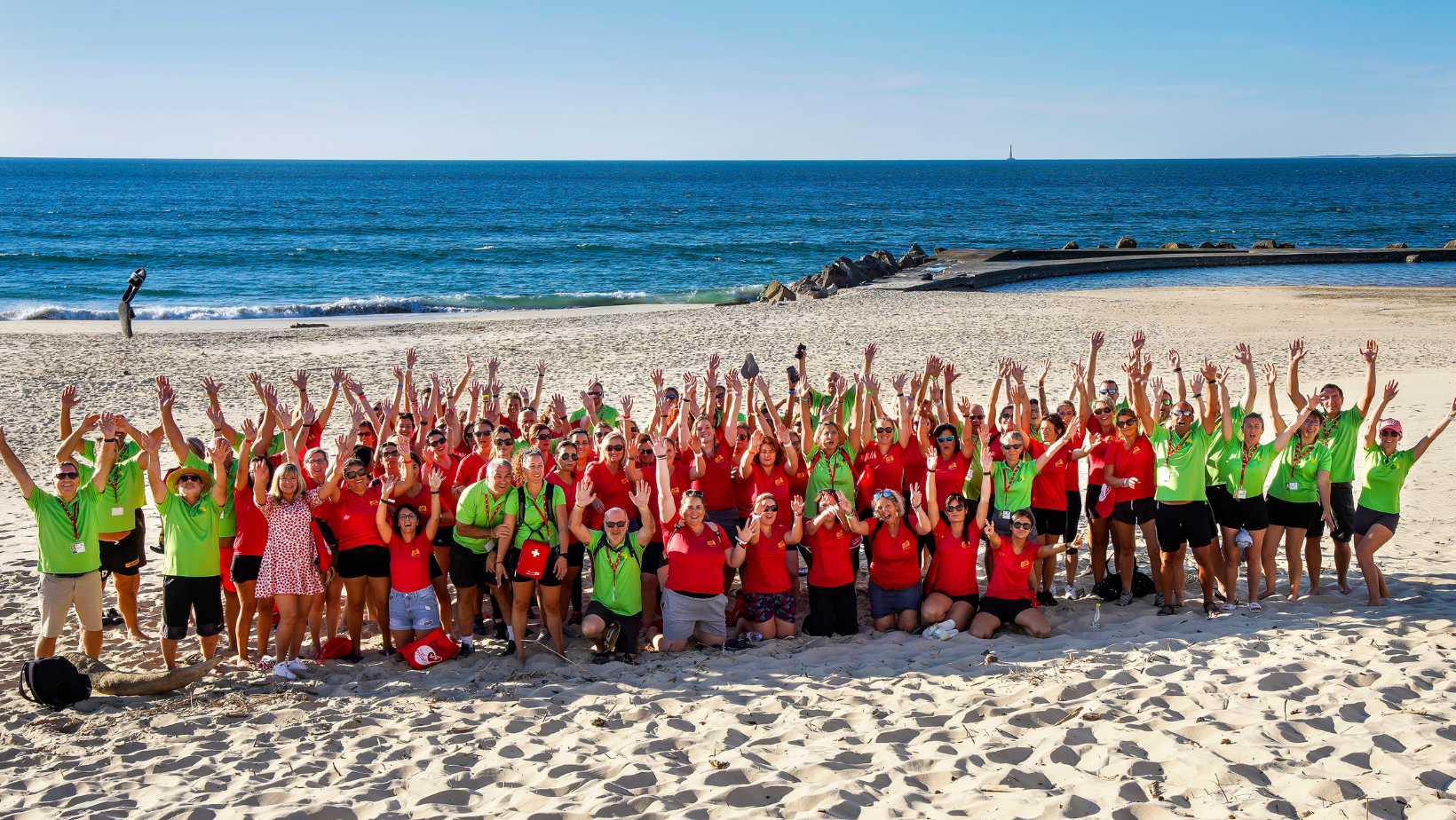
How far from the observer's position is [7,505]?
980 cm

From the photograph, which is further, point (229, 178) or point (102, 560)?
point (229, 178)

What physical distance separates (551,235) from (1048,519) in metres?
45.8

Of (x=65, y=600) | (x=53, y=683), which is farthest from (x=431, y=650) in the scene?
(x=65, y=600)

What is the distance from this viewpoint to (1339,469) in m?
6.92

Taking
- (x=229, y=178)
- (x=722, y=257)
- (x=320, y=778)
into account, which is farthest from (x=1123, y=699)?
(x=229, y=178)

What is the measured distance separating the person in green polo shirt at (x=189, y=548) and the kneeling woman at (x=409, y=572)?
3.33ft

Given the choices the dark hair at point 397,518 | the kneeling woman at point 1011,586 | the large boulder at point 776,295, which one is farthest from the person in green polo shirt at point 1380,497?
the large boulder at point 776,295

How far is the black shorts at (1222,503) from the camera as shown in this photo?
22.6ft

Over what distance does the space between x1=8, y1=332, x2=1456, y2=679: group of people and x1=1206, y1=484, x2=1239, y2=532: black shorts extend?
0.07ft

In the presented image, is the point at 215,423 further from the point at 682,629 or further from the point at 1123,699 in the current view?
the point at 1123,699

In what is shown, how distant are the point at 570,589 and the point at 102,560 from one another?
3.23m

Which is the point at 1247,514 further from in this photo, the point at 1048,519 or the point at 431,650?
the point at 431,650

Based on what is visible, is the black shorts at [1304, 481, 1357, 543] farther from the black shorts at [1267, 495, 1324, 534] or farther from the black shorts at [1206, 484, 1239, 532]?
the black shorts at [1206, 484, 1239, 532]

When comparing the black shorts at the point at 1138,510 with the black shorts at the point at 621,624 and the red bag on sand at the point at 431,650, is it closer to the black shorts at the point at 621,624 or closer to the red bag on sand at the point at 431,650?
the black shorts at the point at 621,624
